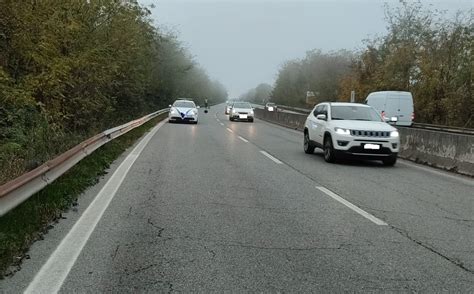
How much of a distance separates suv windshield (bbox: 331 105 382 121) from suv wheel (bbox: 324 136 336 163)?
2.54 feet

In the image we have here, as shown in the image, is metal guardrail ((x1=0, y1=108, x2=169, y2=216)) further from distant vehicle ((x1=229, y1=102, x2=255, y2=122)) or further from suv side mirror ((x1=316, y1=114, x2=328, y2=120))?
distant vehicle ((x1=229, y1=102, x2=255, y2=122))

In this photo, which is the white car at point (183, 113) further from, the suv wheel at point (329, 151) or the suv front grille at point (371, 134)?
the suv front grille at point (371, 134)

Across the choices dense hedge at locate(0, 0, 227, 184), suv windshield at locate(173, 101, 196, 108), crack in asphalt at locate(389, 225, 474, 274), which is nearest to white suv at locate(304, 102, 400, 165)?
crack in asphalt at locate(389, 225, 474, 274)

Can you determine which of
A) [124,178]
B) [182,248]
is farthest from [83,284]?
[124,178]

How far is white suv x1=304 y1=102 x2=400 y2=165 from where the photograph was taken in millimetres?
12969

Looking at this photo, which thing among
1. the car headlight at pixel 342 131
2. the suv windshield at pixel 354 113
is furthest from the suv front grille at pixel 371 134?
the suv windshield at pixel 354 113

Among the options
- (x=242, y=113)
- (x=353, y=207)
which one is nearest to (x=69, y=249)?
(x=353, y=207)

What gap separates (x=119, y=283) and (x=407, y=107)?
27304mm

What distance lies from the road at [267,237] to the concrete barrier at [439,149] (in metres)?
1.87

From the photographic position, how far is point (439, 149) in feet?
45.9

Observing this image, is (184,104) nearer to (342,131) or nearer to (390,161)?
(342,131)

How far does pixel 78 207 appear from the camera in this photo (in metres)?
7.34

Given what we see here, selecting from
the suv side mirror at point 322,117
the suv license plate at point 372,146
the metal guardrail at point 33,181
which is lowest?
the suv license plate at point 372,146

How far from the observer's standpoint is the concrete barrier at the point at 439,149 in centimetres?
1261
